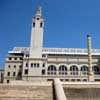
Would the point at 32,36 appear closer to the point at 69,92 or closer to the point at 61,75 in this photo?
the point at 61,75

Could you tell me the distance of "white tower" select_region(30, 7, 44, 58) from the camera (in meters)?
64.1

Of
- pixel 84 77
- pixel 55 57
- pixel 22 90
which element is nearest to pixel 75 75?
pixel 84 77

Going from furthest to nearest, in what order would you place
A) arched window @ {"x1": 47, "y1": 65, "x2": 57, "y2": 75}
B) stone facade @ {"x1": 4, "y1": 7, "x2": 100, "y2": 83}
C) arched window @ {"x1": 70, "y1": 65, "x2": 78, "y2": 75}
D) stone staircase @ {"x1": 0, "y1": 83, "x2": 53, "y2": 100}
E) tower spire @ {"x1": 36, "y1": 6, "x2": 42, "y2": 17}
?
tower spire @ {"x1": 36, "y1": 6, "x2": 42, "y2": 17}, arched window @ {"x1": 70, "y1": 65, "x2": 78, "y2": 75}, arched window @ {"x1": 47, "y1": 65, "x2": 57, "y2": 75}, stone facade @ {"x1": 4, "y1": 7, "x2": 100, "y2": 83}, stone staircase @ {"x1": 0, "y1": 83, "x2": 53, "y2": 100}

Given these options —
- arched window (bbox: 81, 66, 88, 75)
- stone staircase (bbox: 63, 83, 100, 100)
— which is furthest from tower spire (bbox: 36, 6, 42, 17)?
stone staircase (bbox: 63, 83, 100, 100)

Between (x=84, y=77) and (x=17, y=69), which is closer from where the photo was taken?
(x=84, y=77)

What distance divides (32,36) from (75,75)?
23921 mm

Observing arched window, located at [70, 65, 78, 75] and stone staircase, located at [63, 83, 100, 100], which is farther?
arched window, located at [70, 65, 78, 75]

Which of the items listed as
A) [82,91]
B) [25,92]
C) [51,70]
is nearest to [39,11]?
[51,70]

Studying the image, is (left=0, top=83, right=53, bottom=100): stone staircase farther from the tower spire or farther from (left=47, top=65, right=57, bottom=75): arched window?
the tower spire

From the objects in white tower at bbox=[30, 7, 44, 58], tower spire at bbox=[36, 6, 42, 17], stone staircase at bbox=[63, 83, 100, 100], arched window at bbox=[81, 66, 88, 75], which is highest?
tower spire at bbox=[36, 6, 42, 17]

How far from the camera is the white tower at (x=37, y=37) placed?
6412 cm

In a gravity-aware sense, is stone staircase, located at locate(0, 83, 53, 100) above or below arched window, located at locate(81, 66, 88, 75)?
below

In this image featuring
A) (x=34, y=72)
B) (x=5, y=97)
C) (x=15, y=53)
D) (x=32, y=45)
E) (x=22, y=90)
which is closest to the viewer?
(x=5, y=97)

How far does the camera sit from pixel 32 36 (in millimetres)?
66125
